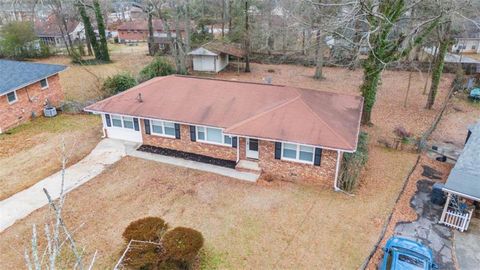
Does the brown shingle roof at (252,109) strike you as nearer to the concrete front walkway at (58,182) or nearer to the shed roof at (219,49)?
the concrete front walkway at (58,182)

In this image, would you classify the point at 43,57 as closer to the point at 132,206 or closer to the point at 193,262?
the point at 132,206

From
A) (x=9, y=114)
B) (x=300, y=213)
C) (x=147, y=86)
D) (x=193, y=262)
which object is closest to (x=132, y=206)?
(x=193, y=262)

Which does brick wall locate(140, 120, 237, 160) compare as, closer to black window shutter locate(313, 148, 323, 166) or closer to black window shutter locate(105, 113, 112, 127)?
black window shutter locate(105, 113, 112, 127)

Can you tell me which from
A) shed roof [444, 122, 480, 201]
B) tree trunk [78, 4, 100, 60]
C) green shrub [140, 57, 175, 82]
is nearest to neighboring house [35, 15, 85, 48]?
tree trunk [78, 4, 100, 60]

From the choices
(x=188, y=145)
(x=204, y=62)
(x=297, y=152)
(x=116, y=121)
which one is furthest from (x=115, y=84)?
(x=297, y=152)

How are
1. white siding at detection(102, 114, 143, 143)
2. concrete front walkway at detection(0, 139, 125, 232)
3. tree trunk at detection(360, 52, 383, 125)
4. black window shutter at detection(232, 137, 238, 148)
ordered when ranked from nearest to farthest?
1. concrete front walkway at detection(0, 139, 125, 232)
2. black window shutter at detection(232, 137, 238, 148)
3. white siding at detection(102, 114, 143, 143)
4. tree trunk at detection(360, 52, 383, 125)

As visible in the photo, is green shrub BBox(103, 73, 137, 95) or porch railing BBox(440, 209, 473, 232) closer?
porch railing BBox(440, 209, 473, 232)

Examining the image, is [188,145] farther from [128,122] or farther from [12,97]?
[12,97]

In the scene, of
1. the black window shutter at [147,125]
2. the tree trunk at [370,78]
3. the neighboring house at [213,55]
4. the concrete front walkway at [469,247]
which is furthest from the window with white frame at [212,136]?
the neighboring house at [213,55]
